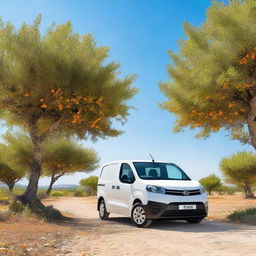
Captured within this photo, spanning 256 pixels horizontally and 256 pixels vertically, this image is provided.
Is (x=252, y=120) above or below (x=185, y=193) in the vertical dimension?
above

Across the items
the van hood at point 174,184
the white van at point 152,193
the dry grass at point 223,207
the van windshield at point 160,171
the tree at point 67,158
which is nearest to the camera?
the white van at point 152,193

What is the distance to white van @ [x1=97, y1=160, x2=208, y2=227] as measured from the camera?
36.9ft

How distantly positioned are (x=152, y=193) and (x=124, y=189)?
1.56 meters

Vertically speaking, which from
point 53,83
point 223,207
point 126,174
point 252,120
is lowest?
point 223,207

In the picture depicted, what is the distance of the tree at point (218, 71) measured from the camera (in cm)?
1381

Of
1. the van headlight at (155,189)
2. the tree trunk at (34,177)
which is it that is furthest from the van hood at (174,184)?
the tree trunk at (34,177)

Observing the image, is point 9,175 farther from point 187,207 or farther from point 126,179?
point 187,207

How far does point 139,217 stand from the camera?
1178cm

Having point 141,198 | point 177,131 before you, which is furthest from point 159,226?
point 177,131

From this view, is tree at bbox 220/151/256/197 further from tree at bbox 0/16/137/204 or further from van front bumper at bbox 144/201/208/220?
van front bumper at bbox 144/201/208/220

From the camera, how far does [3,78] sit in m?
14.2

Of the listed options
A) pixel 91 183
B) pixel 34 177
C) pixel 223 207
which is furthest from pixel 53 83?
pixel 91 183

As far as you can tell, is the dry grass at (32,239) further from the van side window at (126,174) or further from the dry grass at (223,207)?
the dry grass at (223,207)

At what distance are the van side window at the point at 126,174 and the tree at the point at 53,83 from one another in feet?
9.58
